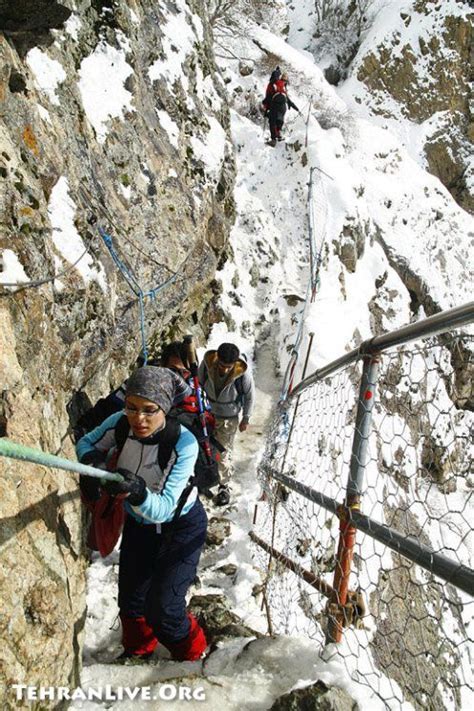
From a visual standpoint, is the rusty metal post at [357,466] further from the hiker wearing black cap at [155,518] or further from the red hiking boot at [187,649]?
the red hiking boot at [187,649]

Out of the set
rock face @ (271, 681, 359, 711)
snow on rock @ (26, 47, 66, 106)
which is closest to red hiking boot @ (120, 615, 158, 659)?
rock face @ (271, 681, 359, 711)

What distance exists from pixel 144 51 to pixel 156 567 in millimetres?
8649

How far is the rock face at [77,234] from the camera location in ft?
8.77

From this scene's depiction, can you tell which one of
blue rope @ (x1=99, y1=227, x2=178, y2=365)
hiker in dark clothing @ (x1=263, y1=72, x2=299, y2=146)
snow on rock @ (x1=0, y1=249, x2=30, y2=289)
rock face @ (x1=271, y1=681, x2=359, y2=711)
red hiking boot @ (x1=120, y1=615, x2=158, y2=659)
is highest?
hiker in dark clothing @ (x1=263, y1=72, x2=299, y2=146)

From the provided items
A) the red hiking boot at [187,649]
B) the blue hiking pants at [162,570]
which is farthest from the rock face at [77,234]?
the red hiking boot at [187,649]

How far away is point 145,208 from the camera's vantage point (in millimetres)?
7258

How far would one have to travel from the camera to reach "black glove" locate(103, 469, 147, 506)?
252cm

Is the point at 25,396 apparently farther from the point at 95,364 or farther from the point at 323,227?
the point at 323,227

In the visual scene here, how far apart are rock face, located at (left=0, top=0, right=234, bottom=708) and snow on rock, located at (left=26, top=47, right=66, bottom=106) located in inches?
0.7

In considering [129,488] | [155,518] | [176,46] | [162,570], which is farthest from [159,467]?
[176,46]

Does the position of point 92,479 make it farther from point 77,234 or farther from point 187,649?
point 77,234

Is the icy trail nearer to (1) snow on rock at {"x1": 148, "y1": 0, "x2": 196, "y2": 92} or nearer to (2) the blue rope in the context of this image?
(2) the blue rope

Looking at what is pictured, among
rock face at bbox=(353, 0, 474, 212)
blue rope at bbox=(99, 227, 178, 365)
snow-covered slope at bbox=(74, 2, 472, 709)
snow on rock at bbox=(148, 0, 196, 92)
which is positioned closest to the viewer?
snow-covered slope at bbox=(74, 2, 472, 709)

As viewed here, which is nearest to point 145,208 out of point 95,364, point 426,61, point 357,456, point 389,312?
point 95,364
